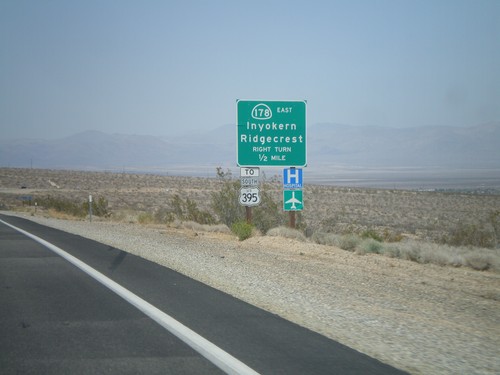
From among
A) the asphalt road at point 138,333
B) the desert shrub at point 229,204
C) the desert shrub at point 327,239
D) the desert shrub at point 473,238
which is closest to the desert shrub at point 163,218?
the desert shrub at point 229,204

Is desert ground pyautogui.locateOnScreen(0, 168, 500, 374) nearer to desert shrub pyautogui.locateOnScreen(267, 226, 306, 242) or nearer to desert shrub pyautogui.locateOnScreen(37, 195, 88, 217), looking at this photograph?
desert shrub pyautogui.locateOnScreen(267, 226, 306, 242)

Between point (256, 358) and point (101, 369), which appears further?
point (256, 358)

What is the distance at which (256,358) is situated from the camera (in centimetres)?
648

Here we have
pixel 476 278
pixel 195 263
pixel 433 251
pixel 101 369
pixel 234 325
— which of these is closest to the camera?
pixel 101 369

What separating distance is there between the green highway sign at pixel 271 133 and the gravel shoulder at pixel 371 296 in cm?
416

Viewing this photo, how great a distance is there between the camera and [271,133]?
73.9ft

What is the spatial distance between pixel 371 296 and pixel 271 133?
41.0 ft

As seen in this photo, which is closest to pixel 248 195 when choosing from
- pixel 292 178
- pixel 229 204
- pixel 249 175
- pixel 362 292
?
pixel 249 175

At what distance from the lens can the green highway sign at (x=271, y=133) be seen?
22.4m

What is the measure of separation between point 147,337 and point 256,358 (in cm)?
159

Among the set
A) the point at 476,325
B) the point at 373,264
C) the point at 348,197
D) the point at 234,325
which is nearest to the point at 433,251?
the point at 373,264

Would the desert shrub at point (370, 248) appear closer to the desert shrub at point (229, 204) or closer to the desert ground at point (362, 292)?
the desert ground at point (362, 292)

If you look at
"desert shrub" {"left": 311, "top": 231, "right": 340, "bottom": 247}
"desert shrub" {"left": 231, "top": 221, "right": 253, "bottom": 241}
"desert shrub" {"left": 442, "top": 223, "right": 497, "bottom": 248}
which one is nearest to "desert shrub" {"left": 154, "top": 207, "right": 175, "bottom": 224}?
"desert shrub" {"left": 231, "top": 221, "right": 253, "bottom": 241}

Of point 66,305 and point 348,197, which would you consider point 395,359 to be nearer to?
point 66,305
